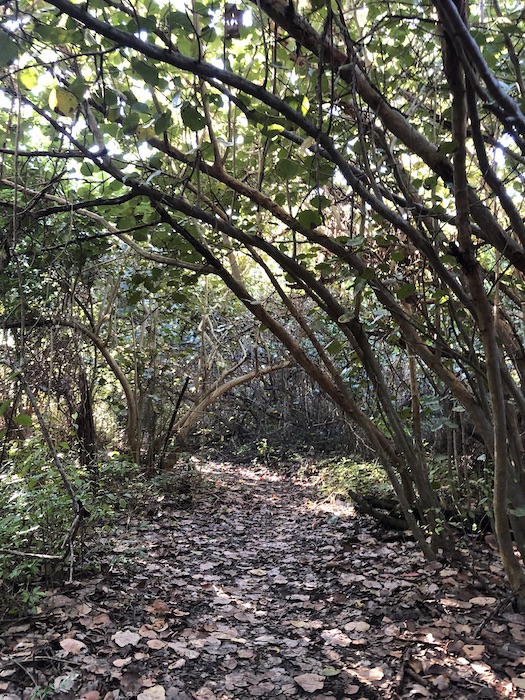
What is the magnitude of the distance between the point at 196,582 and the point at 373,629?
117cm

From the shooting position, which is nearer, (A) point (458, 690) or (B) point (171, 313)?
(A) point (458, 690)

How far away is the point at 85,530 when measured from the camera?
3.03 metres

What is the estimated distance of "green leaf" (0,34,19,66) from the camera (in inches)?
65.0

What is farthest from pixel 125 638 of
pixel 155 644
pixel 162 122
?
pixel 162 122

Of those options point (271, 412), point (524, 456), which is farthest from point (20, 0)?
point (271, 412)

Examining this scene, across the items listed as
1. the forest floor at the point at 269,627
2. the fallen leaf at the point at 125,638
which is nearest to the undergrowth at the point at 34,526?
the forest floor at the point at 269,627

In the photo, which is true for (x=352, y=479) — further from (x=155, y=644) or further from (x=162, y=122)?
(x=162, y=122)

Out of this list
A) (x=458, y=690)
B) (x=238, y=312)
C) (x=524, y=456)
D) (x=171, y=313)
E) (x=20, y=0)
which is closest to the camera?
(x=458, y=690)

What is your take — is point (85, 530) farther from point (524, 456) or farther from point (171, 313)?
point (171, 313)

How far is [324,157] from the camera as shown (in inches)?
90.1

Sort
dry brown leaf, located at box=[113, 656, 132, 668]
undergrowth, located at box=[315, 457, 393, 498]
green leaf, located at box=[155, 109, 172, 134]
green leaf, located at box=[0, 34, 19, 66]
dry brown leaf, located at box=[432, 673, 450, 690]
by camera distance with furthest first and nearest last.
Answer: undergrowth, located at box=[315, 457, 393, 498], dry brown leaf, located at box=[113, 656, 132, 668], dry brown leaf, located at box=[432, 673, 450, 690], green leaf, located at box=[155, 109, 172, 134], green leaf, located at box=[0, 34, 19, 66]

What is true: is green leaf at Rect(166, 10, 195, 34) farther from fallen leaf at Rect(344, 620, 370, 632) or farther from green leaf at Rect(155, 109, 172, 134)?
fallen leaf at Rect(344, 620, 370, 632)

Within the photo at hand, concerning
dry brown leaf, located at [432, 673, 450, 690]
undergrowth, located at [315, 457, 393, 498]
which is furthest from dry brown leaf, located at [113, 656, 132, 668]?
undergrowth, located at [315, 457, 393, 498]

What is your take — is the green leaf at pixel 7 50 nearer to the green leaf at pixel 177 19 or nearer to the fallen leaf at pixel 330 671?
the green leaf at pixel 177 19
